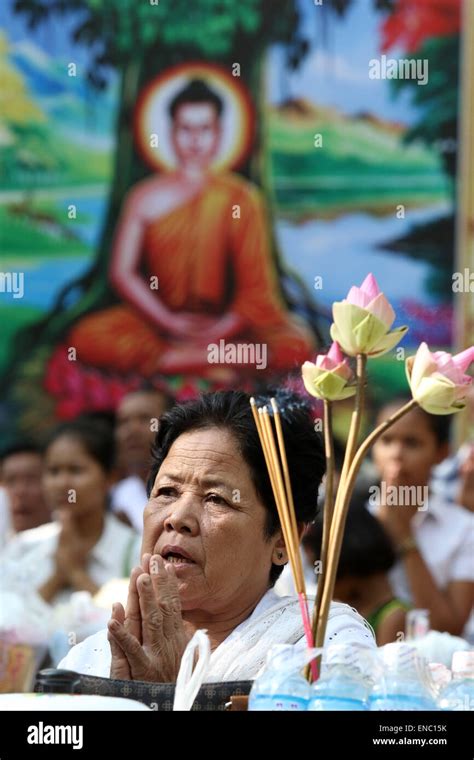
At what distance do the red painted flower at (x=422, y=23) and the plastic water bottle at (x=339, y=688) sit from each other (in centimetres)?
746

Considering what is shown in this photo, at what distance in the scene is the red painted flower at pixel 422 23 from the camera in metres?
9.42

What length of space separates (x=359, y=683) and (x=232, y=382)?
21.8 feet

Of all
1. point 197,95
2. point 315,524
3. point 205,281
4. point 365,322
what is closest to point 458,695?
point 365,322

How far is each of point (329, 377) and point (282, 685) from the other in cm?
51

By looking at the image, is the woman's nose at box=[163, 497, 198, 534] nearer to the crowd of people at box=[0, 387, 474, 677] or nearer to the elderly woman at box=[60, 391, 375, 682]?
the elderly woman at box=[60, 391, 375, 682]

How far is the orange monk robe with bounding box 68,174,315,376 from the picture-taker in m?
9.48

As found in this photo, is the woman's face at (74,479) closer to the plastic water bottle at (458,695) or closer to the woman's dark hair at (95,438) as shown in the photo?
the woman's dark hair at (95,438)

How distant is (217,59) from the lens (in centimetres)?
975

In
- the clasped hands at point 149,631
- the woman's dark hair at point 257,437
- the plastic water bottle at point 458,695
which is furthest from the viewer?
the woman's dark hair at point 257,437

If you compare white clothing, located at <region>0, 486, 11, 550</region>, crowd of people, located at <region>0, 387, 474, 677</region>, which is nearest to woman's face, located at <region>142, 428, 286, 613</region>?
crowd of people, located at <region>0, 387, 474, 677</region>

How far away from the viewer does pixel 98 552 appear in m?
6.06

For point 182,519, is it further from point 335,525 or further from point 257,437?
point 335,525

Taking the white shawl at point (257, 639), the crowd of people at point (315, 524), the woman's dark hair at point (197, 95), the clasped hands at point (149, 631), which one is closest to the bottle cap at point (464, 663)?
the white shawl at point (257, 639)
